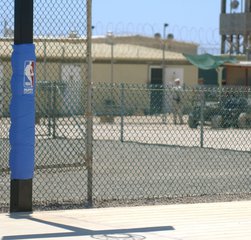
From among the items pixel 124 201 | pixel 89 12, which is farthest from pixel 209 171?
pixel 89 12

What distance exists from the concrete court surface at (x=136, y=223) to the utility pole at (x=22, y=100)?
0.47m

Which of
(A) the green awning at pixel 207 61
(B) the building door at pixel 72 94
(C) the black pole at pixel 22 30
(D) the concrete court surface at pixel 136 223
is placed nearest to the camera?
(D) the concrete court surface at pixel 136 223

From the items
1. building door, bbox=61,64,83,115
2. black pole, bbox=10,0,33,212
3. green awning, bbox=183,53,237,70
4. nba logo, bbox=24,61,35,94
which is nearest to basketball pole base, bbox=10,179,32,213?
black pole, bbox=10,0,33,212

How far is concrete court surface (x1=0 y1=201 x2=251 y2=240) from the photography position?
7.52m

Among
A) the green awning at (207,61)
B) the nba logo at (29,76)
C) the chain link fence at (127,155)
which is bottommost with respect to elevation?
the chain link fence at (127,155)

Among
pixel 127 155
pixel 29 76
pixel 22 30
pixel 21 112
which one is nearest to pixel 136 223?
pixel 21 112

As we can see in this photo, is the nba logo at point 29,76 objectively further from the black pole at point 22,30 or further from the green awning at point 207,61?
the green awning at point 207,61

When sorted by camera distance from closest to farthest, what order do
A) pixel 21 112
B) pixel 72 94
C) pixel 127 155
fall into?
1. pixel 21 112
2. pixel 127 155
3. pixel 72 94

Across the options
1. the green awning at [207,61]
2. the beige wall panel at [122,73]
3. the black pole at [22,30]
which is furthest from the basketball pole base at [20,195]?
the beige wall panel at [122,73]

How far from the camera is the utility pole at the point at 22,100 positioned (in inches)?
331

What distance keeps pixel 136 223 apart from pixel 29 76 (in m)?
1.97

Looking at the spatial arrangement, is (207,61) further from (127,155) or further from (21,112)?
(21,112)

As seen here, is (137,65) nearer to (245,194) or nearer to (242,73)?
(242,73)

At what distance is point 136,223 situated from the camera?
8.15 m
